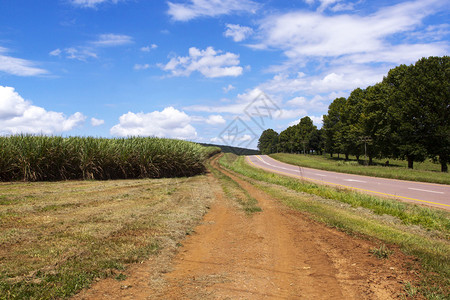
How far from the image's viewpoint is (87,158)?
19031 mm

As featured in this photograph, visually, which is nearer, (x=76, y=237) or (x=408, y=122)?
(x=76, y=237)

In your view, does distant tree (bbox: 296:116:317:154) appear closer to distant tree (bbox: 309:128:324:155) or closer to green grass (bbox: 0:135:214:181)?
distant tree (bbox: 309:128:324:155)

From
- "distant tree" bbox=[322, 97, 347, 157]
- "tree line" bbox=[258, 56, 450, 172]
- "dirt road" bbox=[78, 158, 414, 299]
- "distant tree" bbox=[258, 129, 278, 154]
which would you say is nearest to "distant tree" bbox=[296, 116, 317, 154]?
"distant tree" bbox=[322, 97, 347, 157]

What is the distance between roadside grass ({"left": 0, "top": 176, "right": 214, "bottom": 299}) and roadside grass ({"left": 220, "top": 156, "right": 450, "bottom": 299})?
4.36 metres

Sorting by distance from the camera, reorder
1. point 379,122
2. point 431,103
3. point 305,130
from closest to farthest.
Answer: point 431,103
point 379,122
point 305,130

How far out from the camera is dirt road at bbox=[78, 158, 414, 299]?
4277 mm

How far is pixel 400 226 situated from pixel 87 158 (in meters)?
17.5

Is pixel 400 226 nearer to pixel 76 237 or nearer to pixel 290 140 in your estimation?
pixel 76 237

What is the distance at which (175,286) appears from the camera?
444 centimetres

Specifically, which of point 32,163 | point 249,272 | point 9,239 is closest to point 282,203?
point 249,272

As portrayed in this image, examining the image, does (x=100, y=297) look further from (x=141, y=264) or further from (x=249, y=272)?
(x=249, y=272)

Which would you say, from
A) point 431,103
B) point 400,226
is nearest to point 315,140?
point 431,103

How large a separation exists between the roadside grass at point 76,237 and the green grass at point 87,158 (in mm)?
6788

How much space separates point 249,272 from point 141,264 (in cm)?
191
